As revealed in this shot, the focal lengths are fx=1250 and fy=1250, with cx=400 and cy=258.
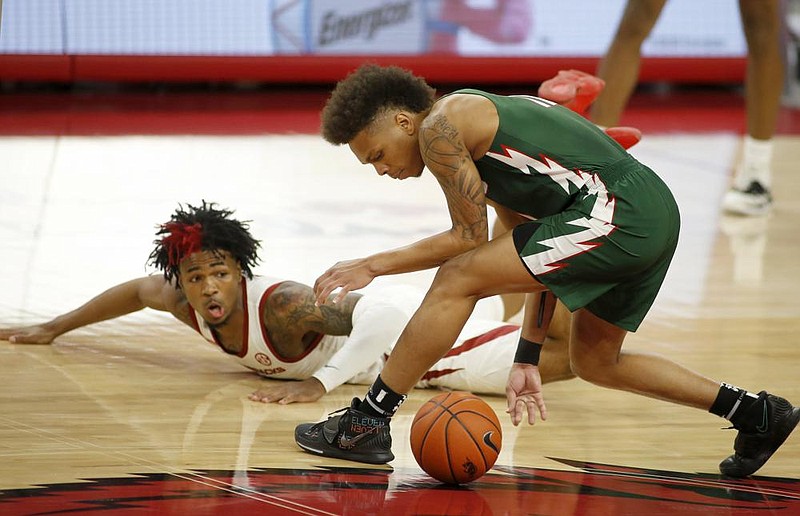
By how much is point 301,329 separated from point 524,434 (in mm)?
923

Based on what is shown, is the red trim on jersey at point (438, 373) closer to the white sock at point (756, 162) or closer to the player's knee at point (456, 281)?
the player's knee at point (456, 281)

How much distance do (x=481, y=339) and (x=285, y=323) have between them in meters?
0.74

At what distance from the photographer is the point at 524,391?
375cm

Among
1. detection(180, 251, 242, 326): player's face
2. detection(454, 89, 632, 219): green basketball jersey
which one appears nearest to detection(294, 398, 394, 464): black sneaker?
detection(454, 89, 632, 219): green basketball jersey

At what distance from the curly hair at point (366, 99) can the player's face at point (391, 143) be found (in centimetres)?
3

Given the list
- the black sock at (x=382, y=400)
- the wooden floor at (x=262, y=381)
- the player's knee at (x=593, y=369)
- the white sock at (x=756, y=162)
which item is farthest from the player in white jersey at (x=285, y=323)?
the white sock at (x=756, y=162)

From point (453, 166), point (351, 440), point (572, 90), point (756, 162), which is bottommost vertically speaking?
point (351, 440)

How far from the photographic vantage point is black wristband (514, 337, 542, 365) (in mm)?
3843

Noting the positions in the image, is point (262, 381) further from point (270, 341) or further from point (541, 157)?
point (541, 157)

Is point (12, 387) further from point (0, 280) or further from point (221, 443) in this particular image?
point (0, 280)

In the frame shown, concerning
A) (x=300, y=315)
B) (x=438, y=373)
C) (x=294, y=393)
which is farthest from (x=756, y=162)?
(x=294, y=393)

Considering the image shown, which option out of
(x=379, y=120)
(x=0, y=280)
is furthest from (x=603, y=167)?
(x=0, y=280)

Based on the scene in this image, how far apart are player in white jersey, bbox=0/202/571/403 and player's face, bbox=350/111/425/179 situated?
2.97 feet

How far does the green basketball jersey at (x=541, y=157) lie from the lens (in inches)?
144
